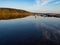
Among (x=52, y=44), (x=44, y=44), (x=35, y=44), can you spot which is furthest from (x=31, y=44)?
(x=52, y=44)

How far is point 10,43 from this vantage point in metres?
13.8

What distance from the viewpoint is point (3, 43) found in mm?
13734

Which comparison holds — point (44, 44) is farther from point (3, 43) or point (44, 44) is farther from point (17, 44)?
point (3, 43)

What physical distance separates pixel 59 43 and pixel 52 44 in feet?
2.85

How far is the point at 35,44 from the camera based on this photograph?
13.6 m

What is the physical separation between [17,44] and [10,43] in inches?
31.9

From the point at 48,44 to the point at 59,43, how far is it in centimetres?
127

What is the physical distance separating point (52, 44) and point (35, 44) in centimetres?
177

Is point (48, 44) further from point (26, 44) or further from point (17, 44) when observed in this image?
point (17, 44)

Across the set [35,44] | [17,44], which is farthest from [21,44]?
[35,44]

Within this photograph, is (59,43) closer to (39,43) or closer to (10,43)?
(39,43)

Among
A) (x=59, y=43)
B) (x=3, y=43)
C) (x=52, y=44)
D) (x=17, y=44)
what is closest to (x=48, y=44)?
(x=52, y=44)

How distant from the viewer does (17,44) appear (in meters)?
13.6

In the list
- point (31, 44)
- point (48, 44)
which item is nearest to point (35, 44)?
point (31, 44)
